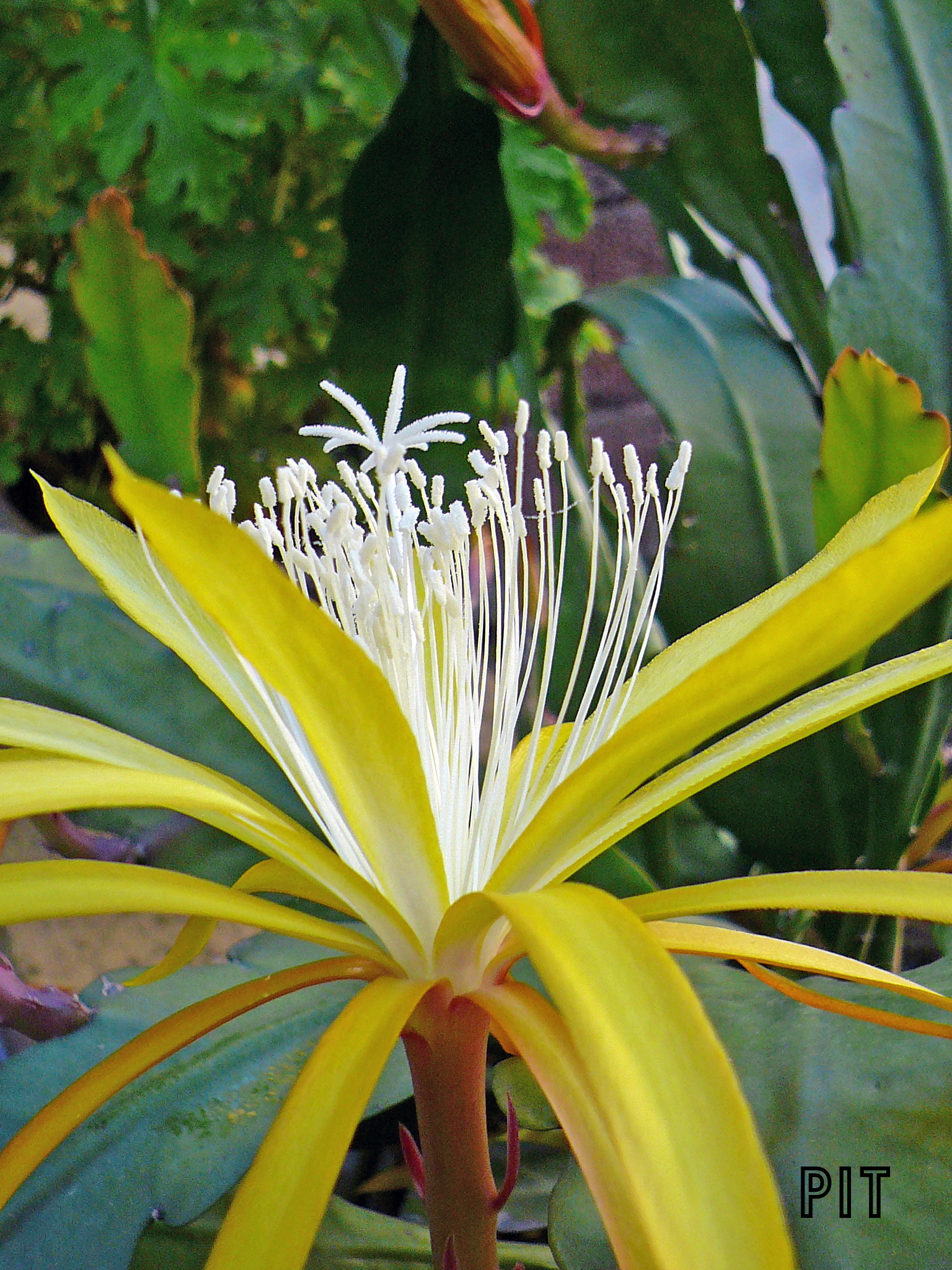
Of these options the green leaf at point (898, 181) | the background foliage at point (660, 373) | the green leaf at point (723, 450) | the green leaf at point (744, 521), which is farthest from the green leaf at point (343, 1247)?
the green leaf at point (898, 181)

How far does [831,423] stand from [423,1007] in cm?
30

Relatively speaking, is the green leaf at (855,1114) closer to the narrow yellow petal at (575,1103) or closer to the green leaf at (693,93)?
the narrow yellow petal at (575,1103)

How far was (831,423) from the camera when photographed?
426 mm

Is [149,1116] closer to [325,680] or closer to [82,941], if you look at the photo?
Answer: [325,680]

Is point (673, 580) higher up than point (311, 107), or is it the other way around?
point (311, 107)

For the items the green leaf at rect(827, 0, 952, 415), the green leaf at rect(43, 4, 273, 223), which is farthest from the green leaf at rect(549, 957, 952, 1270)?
the green leaf at rect(43, 4, 273, 223)

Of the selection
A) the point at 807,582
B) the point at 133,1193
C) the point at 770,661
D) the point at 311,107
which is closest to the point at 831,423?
the point at 807,582

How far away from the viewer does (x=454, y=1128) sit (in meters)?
0.28

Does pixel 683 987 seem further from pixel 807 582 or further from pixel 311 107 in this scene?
pixel 311 107

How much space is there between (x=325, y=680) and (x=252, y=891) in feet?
0.50

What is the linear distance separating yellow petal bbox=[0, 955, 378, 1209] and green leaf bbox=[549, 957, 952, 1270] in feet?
0.44

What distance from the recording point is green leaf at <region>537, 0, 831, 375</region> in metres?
0.59

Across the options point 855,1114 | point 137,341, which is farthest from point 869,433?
point 137,341

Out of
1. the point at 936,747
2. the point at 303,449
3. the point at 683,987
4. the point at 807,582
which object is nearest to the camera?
the point at 683,987
